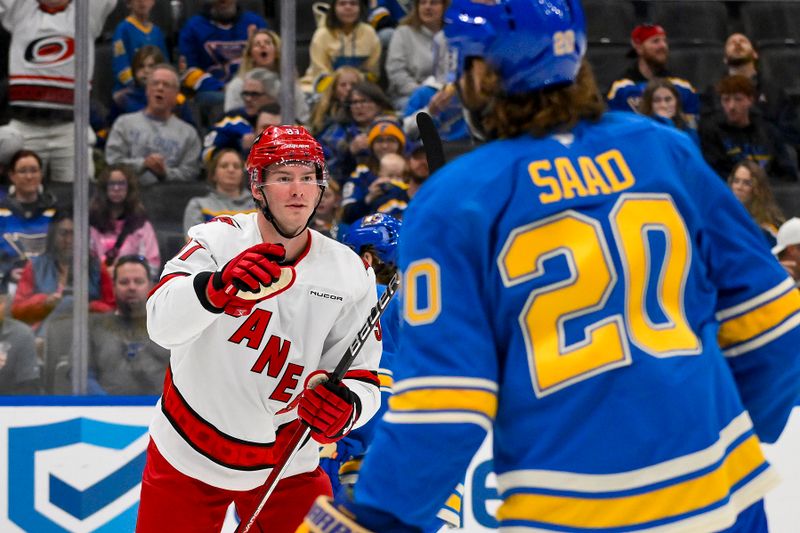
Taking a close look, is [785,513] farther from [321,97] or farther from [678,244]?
[678,244]

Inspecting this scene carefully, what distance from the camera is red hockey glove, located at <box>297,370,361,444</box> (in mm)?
2604

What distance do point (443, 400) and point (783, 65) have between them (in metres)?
4.33

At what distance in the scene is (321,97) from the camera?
4938 mm

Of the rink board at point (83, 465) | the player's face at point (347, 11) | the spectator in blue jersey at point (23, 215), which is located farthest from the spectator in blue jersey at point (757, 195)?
the spectator in blue jersey at point (23, 215)

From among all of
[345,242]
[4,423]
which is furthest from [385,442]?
[4,423]

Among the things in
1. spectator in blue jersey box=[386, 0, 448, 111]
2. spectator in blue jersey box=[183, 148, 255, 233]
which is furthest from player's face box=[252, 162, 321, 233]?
spectator in blue jersey box=[386, 0, 448, 111]

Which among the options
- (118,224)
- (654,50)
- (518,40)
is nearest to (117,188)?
(118,224)

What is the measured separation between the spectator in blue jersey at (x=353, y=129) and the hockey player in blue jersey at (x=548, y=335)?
11.4 feet

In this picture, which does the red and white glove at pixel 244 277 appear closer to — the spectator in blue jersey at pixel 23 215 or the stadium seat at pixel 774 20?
the spectator in blue jersey at pixel 23 215

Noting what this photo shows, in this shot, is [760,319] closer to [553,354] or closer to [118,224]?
[553,354]

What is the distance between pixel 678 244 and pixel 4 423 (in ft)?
10.5

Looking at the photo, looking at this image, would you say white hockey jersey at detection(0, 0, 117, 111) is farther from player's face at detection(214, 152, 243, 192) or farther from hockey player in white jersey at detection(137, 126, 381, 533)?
hockey player in white jersey at detection(137, 126, 381, 533)

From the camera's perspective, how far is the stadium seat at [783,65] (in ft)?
16.8

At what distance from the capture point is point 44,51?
14.9ft
